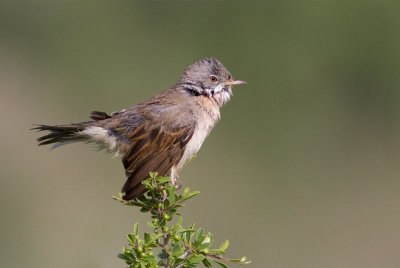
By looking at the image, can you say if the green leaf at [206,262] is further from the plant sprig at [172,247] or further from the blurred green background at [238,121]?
the blurred green background at [238,121]

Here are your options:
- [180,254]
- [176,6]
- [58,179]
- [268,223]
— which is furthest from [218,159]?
[180,254]

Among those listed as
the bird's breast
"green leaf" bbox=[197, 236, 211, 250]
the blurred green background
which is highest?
the blurred green background

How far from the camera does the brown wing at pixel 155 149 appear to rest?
17.5 ft

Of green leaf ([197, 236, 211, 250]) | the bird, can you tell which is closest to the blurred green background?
the bird

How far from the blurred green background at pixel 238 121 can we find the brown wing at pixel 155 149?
53.5 inches

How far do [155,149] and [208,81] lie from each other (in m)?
0.96

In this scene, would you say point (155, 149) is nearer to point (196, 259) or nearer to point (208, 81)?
point (208, 81)

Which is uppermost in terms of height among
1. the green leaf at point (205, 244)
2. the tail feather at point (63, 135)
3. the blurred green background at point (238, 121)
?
the blurred green background at point (238, 121)

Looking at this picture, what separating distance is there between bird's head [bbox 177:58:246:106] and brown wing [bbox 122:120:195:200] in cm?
49

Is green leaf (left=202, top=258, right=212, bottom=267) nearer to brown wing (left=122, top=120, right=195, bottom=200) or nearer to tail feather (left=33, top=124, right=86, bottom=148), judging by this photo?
brown wing (left=122, top=120, right=195, bottom=200)

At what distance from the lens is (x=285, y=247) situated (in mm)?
8516

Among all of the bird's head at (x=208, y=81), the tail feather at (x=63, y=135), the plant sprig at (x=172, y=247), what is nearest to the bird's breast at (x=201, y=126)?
the bird's head at (x=208, y=81)

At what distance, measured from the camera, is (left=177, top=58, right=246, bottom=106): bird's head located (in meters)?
6.10

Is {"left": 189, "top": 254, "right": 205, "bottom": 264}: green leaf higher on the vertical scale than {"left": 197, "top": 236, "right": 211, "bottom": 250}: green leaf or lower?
lower
